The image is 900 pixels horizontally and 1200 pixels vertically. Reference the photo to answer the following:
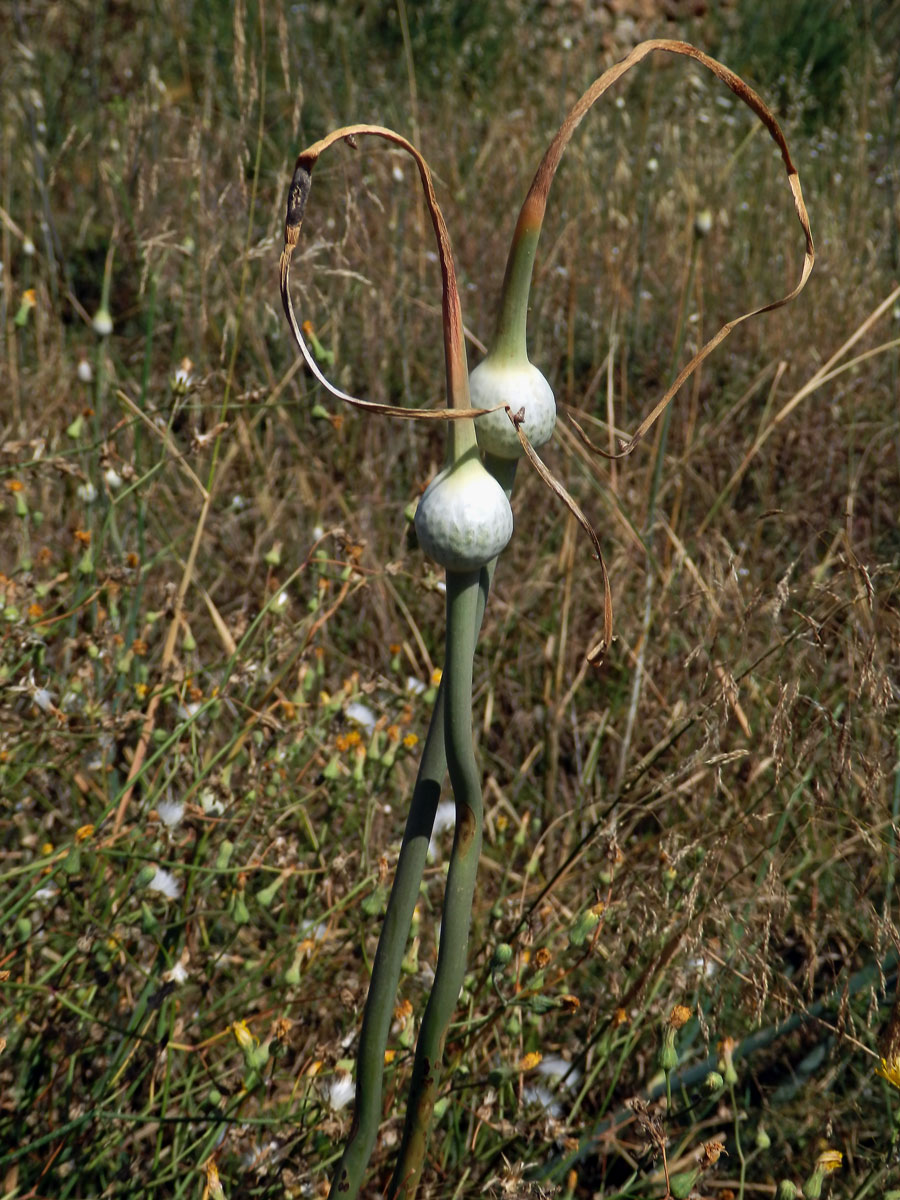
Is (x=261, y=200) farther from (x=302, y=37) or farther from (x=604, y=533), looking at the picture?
(x=604, y=533)

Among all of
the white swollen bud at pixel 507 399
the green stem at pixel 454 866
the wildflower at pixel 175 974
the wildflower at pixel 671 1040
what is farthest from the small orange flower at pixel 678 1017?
the white swollen bud at pixel 507 399

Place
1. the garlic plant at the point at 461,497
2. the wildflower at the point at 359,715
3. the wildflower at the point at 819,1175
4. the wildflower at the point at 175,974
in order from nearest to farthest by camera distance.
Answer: the garlic plant at the point at 461,497 → the wildflower at the point at 819,1175 → the wildflower at the point at 175,974 → the wildflower at the point at 359,715

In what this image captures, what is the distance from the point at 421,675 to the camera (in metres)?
1.62

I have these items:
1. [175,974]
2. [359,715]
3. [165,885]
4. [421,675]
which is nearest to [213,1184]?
[175,974]

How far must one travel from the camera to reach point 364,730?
1329 millimetres

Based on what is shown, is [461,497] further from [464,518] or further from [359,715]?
[359,715]

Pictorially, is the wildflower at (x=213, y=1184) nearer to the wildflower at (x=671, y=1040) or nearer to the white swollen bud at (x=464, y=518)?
the wildflower at (x=671, y=1040)

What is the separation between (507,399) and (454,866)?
9.9 inches

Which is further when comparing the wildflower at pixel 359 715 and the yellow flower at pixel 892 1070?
the wildflower at pixel 359 715

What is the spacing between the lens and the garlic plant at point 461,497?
1.52 feet

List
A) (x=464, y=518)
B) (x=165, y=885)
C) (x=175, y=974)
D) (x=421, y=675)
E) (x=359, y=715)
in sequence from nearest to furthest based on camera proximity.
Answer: (x=464, y=518) → (x=175, y=974) → (x=165, y=885) → (x=359, y=715) → (x=421, y=675)

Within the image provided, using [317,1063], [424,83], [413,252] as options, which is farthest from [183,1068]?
[424,83]

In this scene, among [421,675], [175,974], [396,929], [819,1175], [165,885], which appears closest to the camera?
[396,929]

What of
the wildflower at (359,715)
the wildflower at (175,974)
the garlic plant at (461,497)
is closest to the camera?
the garlic plant at (461,497)
